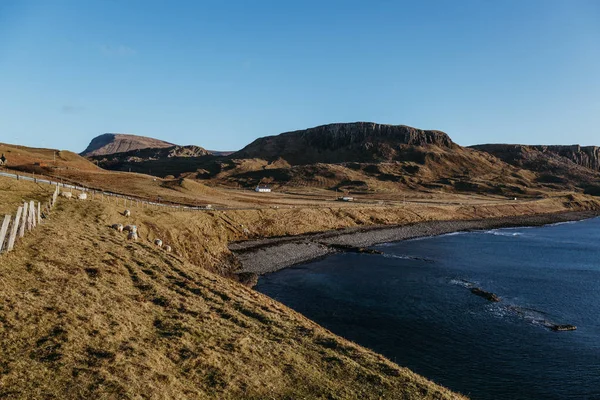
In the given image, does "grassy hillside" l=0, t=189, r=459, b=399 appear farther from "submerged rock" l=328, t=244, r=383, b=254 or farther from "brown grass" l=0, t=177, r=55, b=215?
"submerged rock" l=328, t=244, r=383, b=254

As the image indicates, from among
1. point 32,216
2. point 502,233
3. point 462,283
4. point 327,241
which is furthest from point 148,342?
point 502,233

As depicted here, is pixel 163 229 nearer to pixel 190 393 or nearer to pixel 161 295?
pixel 161 295

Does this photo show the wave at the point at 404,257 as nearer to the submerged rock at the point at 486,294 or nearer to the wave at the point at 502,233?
the submerged rock at the point at 486,294

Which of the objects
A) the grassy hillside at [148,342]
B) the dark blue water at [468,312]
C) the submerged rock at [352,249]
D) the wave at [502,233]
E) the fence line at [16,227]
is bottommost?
the dark blue water at [468,312]

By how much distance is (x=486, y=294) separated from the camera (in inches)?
1731

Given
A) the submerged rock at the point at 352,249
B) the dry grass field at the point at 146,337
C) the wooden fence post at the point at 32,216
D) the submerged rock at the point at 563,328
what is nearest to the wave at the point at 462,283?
the submerged rock at the point at 563,328

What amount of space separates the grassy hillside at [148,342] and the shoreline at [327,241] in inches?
1013

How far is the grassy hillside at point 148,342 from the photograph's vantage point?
13.2m

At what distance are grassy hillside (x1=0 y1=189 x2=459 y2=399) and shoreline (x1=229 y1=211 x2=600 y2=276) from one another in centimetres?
2573

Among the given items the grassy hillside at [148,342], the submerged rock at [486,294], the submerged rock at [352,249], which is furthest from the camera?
the submerged rock at [352,249]

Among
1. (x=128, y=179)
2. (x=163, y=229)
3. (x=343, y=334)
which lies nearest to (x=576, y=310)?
(x=343, y=334)

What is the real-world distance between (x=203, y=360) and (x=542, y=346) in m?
28.5

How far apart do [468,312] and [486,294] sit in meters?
7.36

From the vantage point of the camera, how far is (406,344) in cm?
3098
